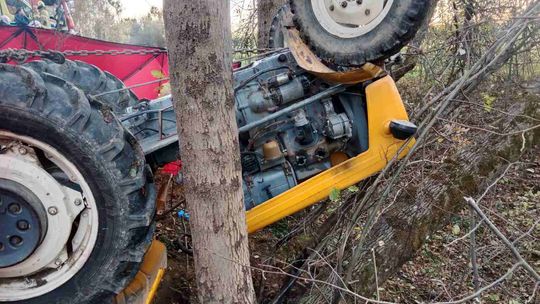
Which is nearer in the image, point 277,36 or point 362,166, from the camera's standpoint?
point 362,166

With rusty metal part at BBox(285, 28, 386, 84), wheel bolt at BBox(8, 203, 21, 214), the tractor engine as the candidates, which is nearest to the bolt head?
wheel bolt at BBox(8, 203, 21, 214)

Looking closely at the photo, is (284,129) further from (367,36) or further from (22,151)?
(22,151)

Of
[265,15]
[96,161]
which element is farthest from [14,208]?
[265,15]

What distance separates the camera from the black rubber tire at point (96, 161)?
2227mm

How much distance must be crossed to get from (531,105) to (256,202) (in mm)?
1755

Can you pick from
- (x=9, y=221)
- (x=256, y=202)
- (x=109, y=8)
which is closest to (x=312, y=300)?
(x=256, y=202)

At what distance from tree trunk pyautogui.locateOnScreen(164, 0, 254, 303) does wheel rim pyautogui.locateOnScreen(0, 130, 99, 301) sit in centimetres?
59

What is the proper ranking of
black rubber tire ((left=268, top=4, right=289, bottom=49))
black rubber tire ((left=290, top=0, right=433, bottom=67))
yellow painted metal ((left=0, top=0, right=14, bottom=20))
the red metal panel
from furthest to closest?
yellow painted metal ((left=0, top=0, right=14, bottom=20)) → the red metal panel → black rubber tire ((left=268, top=4, right=289, bottom=49)) → black rubber tire ((left=290, top=0, right=433, bottom=67))

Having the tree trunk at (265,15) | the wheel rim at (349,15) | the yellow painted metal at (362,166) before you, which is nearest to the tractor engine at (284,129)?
the yellow painted metal at (362,166)

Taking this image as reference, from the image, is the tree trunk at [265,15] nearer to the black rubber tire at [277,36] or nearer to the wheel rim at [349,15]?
the black rubber tire at [277,36]

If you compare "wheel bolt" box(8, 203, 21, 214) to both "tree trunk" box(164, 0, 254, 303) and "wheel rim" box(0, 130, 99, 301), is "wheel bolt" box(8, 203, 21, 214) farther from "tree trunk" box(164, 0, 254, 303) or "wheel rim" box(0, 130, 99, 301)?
"tree trunk" box(164, 0, 254, 303)

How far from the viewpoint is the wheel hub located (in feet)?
7.54

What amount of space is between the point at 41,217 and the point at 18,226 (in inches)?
4.7

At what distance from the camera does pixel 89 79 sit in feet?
11.6
